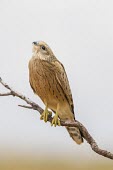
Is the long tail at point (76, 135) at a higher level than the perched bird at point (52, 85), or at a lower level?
lower

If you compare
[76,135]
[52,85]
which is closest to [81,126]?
[76,135]

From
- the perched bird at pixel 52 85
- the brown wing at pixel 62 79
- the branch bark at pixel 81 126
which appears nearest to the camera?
the branch bark at pixel 81 126

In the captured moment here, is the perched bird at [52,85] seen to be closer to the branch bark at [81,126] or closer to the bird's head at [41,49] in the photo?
the bird's head at [41,49]

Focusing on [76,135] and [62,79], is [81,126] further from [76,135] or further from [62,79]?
[62,79]

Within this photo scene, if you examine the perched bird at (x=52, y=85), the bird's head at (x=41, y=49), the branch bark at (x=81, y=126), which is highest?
the bird's head at (x=41, y=49)

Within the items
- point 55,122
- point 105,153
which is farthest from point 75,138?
point 105,153

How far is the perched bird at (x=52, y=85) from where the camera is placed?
1063 mm

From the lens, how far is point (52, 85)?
1.17 meters

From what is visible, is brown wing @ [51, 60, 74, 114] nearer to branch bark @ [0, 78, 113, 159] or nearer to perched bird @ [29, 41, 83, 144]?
perched bird @ [29, 41, 83, 144]

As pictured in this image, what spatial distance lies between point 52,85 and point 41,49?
0.76ft

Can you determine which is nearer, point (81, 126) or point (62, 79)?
point (81, 126)

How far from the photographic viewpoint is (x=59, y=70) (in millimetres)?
1175

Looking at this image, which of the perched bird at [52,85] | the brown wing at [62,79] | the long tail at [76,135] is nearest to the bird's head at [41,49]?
the perched bird at [52,85]

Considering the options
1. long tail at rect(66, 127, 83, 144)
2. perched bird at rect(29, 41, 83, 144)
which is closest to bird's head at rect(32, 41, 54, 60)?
perched bird at rect(29, 41, 83, 144)
